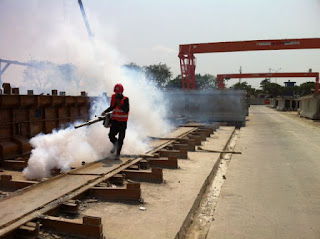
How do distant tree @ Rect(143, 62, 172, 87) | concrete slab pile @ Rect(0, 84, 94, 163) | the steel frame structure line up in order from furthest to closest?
distant tree @ Rect(143, 62, 172, 87) < the steel frame structure < concrete slab pile @ Rect(0, 84, 94, 163)

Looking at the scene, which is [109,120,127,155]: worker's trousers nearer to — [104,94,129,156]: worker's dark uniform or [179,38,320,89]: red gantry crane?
[104,94,129,156]: worker's dark uniform

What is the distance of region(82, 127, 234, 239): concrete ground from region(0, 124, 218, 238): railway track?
0.74ft

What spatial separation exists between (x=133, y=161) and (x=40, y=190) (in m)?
2.58

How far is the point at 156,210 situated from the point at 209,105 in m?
17.9

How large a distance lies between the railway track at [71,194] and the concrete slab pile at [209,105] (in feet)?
47.9

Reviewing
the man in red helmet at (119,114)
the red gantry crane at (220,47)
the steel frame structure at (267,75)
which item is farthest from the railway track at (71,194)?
the steel frame structure at (267,75)

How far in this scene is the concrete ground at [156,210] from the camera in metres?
3.81

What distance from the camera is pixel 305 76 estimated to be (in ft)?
143

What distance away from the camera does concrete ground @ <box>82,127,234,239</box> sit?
3.81m

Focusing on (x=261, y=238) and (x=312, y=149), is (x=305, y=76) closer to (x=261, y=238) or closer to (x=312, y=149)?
(x=312, y=149)

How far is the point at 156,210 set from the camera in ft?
14.9

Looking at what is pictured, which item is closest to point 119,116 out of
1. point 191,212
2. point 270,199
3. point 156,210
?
point 156,210

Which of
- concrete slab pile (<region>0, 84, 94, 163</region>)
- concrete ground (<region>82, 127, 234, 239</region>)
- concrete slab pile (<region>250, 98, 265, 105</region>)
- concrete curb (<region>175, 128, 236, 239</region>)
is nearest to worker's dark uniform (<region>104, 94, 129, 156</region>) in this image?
concrete ground (<region>82, 127, 234, 239</region>)

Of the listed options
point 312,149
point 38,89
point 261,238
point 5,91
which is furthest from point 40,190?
point 38,89
